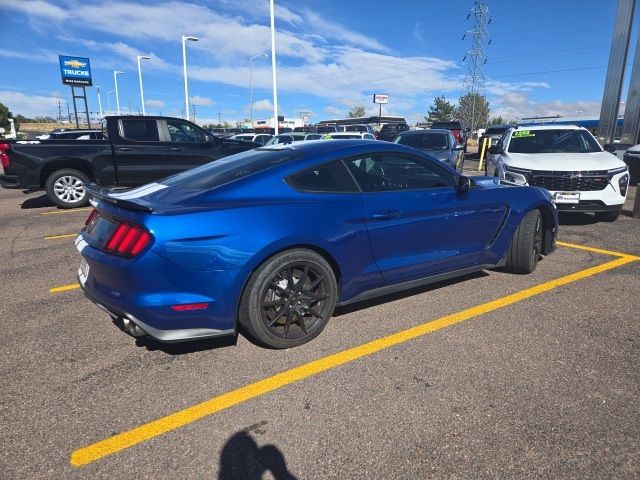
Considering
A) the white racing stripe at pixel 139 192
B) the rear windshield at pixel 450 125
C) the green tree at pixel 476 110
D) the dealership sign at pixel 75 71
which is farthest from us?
the green tree at pixel 476 110

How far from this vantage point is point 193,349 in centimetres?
315

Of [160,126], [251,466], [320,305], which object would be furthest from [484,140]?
[251,466]

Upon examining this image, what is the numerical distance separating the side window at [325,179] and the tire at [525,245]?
6.74ft

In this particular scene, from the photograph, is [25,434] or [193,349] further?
[193,349]

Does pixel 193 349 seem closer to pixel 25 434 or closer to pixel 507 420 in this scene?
pixel 25 434

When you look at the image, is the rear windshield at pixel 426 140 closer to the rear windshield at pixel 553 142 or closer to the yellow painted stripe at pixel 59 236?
the rear windshield at pixel 553 142

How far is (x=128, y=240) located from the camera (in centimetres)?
260

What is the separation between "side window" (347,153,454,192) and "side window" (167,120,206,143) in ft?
21.9

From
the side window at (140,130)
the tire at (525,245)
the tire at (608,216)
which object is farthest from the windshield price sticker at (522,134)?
the side window at (140,130)

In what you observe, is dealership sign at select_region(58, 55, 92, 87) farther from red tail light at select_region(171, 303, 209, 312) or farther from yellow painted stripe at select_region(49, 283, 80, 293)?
red tail light at select_region(171, 303, 209, 312)

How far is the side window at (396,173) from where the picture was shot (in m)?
3.40

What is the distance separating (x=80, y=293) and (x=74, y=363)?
1.48 m

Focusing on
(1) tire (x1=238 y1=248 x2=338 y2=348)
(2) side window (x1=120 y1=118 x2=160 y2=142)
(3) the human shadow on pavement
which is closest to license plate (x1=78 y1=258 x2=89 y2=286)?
(1) tire (x1=238 y1=248 x2=338 y2=348)

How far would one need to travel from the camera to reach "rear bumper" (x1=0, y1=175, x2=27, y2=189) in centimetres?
827
